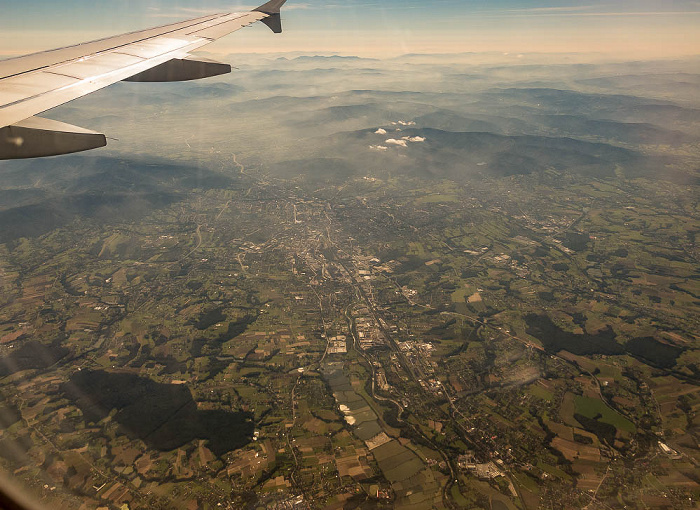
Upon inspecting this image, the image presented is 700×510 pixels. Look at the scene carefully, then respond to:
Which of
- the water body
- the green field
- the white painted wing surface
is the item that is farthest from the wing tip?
the green field

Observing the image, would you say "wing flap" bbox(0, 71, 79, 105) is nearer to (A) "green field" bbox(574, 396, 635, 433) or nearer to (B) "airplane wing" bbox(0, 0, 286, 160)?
(B) "airplane wing" bbox(0, 0, 286, 160)

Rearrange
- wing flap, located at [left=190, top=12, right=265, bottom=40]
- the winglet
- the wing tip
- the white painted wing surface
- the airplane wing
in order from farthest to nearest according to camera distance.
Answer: the wing tip
the winglet
wing flap, located at [left=190, top=12, right=265, bottom=40]
the white painted wing surface
the airplane wing

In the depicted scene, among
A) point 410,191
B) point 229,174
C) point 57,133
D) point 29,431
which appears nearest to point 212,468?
point 29,431

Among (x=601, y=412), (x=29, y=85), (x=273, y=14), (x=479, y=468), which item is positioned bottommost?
(x=601, y=412)

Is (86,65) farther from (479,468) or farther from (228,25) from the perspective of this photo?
(479,468)

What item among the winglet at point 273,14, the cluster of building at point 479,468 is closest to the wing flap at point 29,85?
the winglet at point 273,14

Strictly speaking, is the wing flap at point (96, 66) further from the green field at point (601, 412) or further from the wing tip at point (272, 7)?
the green field at point (601, 412)

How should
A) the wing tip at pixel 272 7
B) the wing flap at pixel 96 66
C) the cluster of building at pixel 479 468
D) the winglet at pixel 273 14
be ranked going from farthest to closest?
the cluster of building at pixel 479 468 < the wing tip at pixel 272 7 < the winglet at pixel 273 14 < the wing flap at pixel 96 66

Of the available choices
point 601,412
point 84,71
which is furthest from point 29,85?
point 601,412
